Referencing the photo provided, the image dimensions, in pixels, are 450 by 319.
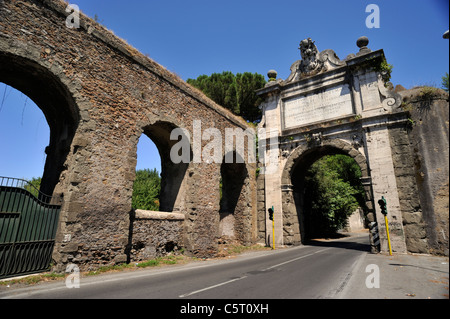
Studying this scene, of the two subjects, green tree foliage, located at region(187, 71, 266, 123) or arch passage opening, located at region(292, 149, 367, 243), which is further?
green tree foliage, located at region(187, 71, 266, 123)

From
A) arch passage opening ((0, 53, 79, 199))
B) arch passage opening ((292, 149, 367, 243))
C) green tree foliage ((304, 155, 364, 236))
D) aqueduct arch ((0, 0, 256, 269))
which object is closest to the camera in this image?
aqueduct arch ((0, 0, 256, 269))

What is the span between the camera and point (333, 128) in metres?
13.6

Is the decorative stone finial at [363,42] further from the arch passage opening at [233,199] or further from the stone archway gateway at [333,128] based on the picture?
the arch passage opening at [233,199]

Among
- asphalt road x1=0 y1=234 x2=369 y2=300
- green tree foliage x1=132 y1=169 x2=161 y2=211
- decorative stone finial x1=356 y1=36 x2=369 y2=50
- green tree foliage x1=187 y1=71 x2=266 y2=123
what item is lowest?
asphalt road x1=0 y1=234 x2=369 y2=300

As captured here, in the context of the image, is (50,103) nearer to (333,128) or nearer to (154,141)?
(154,141)

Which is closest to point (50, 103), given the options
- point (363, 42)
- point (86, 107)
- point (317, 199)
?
point (86, 107)

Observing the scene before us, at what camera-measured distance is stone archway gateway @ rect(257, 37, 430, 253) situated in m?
11.4

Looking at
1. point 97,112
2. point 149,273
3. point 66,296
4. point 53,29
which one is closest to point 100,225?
point 149,273

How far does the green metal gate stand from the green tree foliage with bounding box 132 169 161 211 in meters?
18.3

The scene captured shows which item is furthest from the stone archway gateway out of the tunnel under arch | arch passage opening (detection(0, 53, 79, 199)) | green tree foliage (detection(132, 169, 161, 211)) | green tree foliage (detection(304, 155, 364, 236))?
green tree foliage (detection(132, 169, 161, 211))

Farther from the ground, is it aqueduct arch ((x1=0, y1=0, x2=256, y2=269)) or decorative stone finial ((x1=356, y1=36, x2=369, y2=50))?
decorative stone finial ((x1=356, y1=36, x2=369, y2=50))

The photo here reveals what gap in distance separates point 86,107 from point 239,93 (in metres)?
18.6

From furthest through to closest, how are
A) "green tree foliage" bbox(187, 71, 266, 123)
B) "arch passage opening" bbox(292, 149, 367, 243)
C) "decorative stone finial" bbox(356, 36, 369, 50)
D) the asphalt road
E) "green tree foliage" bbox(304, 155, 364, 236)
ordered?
"green tree foliage" bbox(187, 71, 266, 123), "green tree foliage" bbox(304, 155, 364, 236), "arch passage opening" bbox(292, 149, 367, 243), "decorative stone finial" bbox(356, 36, 369, 50), the asphalt road

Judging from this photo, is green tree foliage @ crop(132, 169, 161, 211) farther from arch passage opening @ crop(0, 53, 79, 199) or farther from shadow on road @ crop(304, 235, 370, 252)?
arch passage opening @ crop(0, 53, 79, 199)
